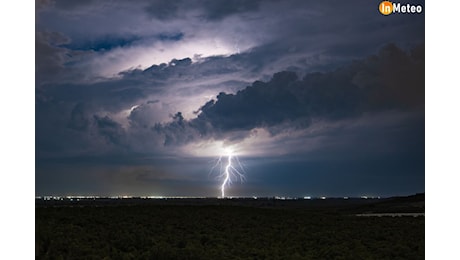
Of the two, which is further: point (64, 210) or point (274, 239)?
point (64, 210)

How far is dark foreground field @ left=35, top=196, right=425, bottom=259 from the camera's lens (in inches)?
664

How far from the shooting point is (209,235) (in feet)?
69.4

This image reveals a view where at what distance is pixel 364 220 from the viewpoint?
95.8ft

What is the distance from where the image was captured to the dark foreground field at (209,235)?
1686cm

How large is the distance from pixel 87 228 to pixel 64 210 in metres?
4.73
